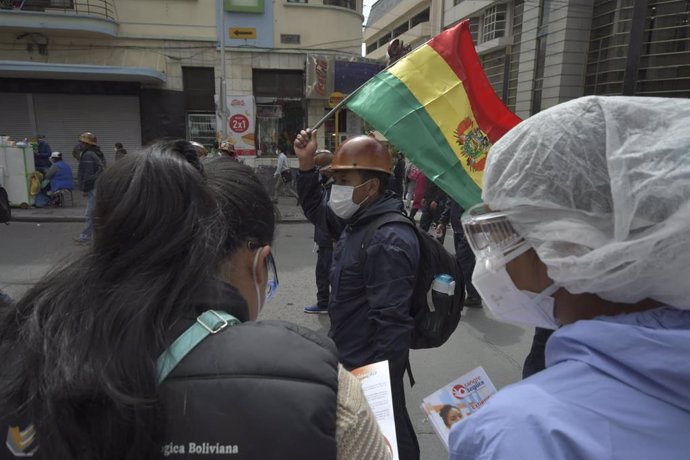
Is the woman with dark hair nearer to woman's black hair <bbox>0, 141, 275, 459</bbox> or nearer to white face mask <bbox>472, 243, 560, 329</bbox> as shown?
woman's black hair <bbox>0, 141, 275, 459</bbox>

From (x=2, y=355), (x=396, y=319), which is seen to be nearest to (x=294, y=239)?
(x=396, y=319)

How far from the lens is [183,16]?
1516 cm

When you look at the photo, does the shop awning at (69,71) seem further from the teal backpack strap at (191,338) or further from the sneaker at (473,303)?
the teal backpack strap at (191,338)

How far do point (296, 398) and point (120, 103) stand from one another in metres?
17.3

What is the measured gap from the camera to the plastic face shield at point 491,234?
3.44ft

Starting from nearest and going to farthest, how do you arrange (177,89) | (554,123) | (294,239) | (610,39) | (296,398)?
(296,398), (554,123), (294,239), (610,39), (177,89)

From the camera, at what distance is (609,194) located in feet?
2.77

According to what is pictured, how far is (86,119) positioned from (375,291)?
54.6 ft

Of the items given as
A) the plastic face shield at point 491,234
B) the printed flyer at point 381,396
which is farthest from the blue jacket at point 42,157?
the plastic face shield at point 491,234

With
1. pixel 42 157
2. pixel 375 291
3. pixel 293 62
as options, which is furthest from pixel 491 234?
pixel 293 62

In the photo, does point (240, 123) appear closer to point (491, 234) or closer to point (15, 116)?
point (15, 116)

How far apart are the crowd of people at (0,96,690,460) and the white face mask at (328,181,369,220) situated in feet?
4.98

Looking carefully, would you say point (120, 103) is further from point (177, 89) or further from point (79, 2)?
point (79, 2)

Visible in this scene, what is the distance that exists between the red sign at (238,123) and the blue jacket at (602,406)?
1317cm
